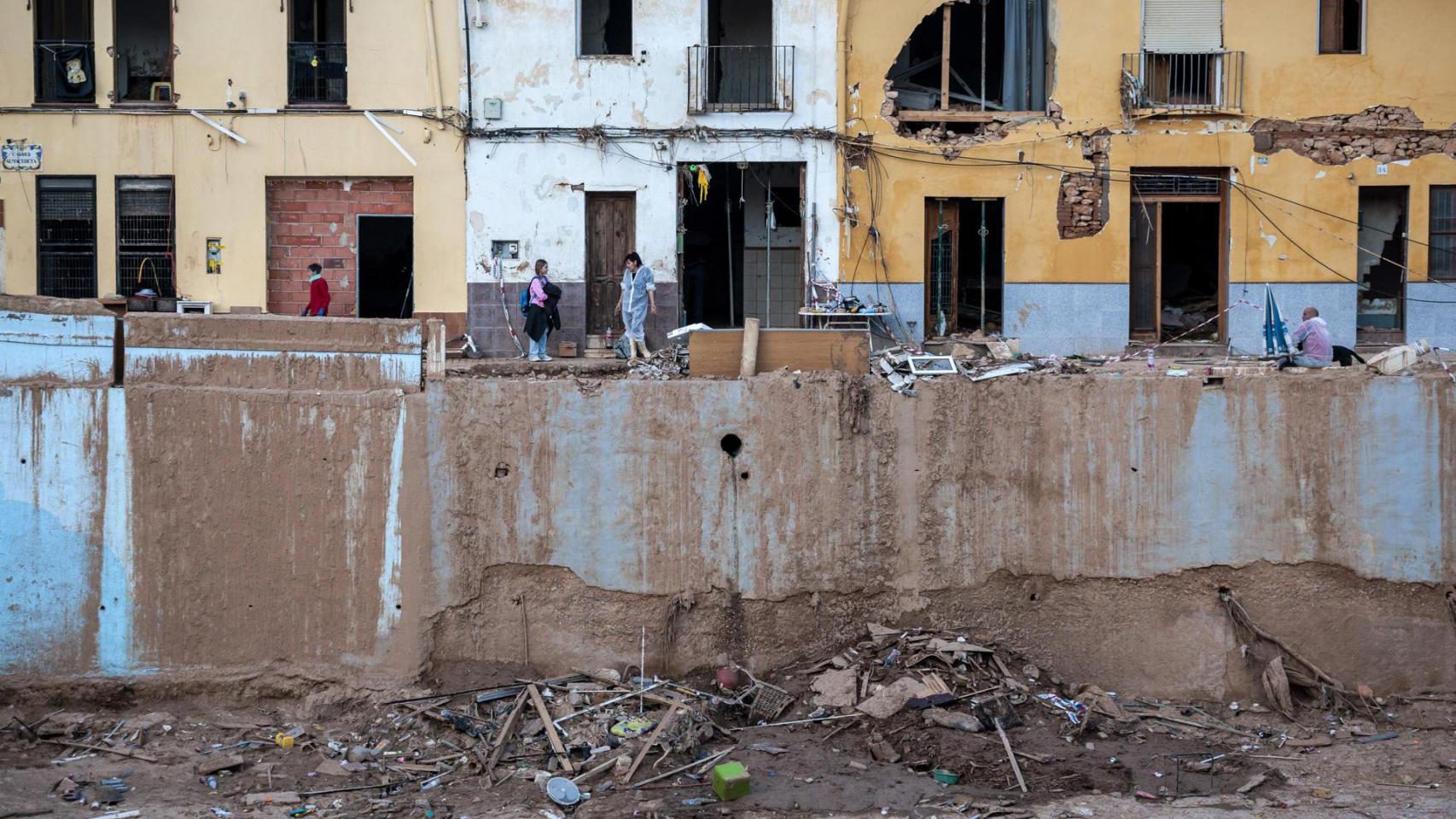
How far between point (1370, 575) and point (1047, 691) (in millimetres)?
3011

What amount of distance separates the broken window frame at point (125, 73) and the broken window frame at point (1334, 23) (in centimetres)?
1571

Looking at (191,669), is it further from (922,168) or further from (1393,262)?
(1393,262)

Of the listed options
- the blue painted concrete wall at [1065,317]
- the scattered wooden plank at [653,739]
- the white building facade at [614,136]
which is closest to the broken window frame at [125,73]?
the white building facade at [614,136]

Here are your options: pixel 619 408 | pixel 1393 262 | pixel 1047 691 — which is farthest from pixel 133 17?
pixel 1393 262

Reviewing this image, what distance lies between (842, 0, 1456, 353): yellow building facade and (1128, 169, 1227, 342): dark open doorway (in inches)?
1.5

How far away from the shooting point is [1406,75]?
17.8 meters

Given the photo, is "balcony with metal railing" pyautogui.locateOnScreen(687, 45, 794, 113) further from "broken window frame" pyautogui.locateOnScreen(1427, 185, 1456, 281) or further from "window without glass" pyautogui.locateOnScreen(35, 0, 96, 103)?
"broken window frame" pyautogui.locateOnScreen(1427, 185, 1456, 281)

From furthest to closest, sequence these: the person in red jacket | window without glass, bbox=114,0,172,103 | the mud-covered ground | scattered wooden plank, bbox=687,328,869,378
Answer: window without glass, bbox=114,0,172,103 → the person in red jacket → scattered wooden plank, bbox=687,328,869,378 → the mud-covered ground

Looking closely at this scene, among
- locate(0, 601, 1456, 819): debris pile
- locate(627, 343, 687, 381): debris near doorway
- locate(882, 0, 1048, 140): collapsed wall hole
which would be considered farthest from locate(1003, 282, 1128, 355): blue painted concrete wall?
locate(0, 601, 1456, 819): debris pile

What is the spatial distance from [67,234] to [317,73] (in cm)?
422

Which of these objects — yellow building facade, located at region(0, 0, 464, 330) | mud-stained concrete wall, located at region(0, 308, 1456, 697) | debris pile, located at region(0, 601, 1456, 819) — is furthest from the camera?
yellow building facade, located at region(0, 0, 464, 330)

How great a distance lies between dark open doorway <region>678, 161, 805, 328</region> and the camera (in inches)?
745

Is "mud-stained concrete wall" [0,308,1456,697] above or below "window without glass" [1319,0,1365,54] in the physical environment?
below

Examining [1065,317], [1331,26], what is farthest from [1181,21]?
[1065,317]
